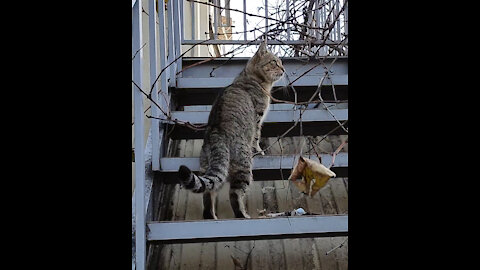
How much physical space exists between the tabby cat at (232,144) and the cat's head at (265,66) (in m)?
0.15

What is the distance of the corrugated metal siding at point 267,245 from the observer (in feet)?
7.74

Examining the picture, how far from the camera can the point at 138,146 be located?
6.50 ft

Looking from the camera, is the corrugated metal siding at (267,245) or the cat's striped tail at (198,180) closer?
the cat's striped tail at (198,180)

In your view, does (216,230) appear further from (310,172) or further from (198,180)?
(310,172)

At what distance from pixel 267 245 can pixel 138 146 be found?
2.81 feet

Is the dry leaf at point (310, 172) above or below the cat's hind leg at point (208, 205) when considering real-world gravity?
above

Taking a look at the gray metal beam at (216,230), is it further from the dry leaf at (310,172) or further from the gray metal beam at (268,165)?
the dry leaf at (310,172)

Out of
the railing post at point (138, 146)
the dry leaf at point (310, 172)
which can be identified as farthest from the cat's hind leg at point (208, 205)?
the dry leaf at point (310, 172)

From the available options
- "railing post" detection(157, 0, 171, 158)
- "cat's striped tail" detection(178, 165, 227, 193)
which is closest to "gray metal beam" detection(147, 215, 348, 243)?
"cat's striped tail" detection(178, 165, 227, 193)

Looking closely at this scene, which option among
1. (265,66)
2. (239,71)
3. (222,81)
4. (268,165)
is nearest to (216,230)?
(268,165)
